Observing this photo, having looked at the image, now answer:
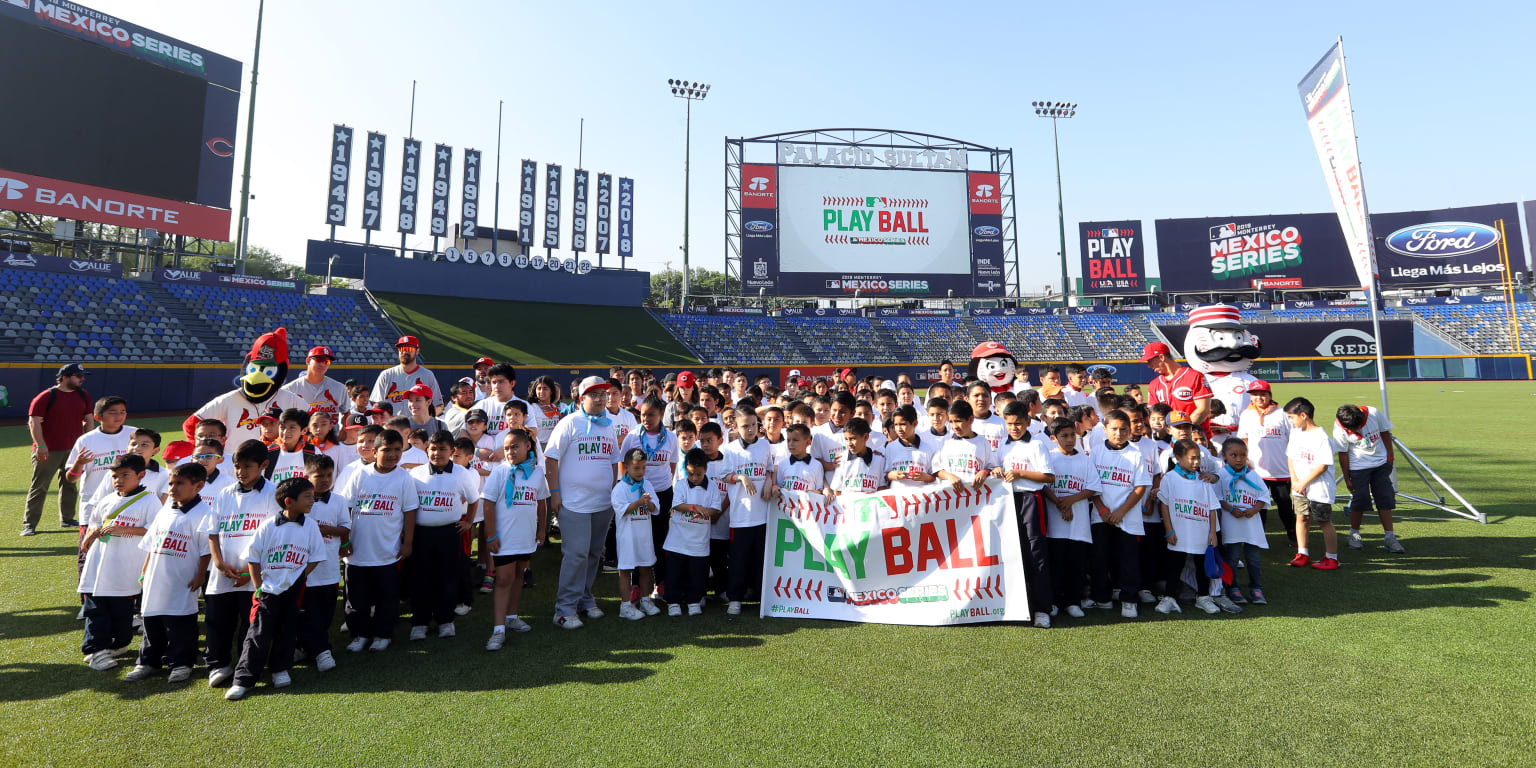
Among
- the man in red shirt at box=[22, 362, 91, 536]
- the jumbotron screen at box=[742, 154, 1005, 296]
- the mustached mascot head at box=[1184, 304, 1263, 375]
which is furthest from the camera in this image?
the jumbotron screen at box=[742, 154, 1005, 296]

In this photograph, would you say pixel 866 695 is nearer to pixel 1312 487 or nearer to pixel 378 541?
pixel 378 541

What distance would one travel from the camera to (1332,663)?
4.66 meters

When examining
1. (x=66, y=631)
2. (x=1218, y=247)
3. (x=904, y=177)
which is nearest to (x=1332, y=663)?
(x=66, y=631)

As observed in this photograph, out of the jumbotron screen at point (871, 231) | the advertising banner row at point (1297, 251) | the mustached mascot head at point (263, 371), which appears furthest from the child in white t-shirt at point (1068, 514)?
the advertising banner row at point (1297, 251)

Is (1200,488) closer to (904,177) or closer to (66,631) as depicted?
(66,631)

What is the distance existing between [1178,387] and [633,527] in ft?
22.3

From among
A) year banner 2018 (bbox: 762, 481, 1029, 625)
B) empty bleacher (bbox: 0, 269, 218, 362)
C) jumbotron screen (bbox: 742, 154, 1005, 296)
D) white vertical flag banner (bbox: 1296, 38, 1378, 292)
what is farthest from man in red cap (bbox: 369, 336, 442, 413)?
jumbotron screen (bbox: 742, 154, 1005, 296)

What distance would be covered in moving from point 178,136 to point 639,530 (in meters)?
33.1

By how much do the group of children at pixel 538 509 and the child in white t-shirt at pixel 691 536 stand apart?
15 millimetres

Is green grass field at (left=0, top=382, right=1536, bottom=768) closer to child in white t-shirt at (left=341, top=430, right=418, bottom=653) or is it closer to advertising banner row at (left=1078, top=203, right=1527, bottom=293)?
child in white t-shirt at (left=341, top=430, right=418, bottom=653)

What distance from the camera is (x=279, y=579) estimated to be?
460 cm

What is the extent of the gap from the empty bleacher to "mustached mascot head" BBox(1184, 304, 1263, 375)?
103 ft

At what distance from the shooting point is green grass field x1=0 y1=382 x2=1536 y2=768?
144 inches

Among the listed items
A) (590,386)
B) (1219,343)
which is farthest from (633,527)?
(1219,343)
